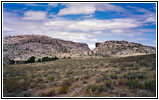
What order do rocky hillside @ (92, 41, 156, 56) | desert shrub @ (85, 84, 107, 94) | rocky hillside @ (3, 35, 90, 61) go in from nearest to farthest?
1. desert shrub @ (85, 84, 107, 94)
2. rocky hillside @ (3, 35, 90, 61)
3. rocky hillside @ (92, 41, 156, 56)

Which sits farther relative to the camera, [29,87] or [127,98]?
[29,87]

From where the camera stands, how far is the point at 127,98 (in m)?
6.54

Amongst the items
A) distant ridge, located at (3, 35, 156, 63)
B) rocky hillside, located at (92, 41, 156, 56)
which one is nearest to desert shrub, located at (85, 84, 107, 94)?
distant ridge, located at (3, 35, 156, 63)

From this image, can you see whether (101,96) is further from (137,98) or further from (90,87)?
(137,98)

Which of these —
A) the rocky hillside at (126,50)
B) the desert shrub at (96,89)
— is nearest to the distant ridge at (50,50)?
the rocky hillside at (126,50)

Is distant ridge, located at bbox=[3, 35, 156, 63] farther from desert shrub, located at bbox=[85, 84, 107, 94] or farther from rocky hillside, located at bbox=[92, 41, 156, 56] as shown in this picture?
desert shrub, located at bbox=[85, 84, 107, 94]

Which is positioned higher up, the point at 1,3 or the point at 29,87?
the point at 1,3

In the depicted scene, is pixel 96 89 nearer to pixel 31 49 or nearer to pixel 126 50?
pixel 126 50

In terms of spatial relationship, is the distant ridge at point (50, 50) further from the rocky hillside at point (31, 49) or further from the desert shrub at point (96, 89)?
the desert shrub at point (96, 89)

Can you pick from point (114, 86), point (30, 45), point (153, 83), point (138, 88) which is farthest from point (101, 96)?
point (30, 45)

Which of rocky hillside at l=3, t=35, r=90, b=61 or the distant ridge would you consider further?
the distant ridge

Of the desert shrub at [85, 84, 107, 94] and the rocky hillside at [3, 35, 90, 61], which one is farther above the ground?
the rocky hillside at [3, 35, 90, 61]

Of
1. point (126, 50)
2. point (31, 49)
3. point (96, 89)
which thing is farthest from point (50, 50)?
point (96, 89)

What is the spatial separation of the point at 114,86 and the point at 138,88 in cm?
129
